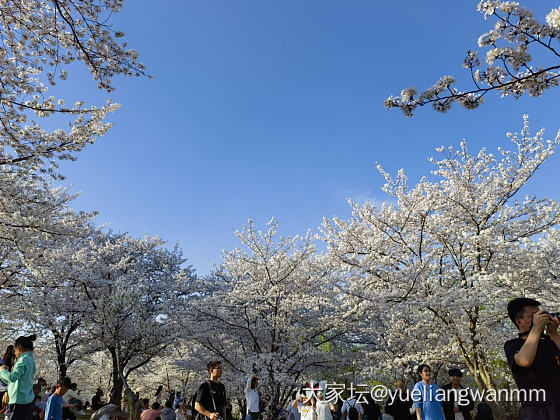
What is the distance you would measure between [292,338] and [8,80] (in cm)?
1130

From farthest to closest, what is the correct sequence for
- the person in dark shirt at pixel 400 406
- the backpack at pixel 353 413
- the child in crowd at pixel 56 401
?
1. the backpack at pixel 353 413
2. the person in dark shirt at pixel 400 406
3. the child in crowd at pixel 56 401

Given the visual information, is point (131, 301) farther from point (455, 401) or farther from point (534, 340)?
point (534, 340)

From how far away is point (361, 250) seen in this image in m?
14.3

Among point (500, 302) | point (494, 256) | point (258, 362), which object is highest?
point (494, 256)

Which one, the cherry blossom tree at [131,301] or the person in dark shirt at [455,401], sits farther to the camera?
the cherry blossom tree at [131,301]

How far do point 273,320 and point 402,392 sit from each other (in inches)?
222

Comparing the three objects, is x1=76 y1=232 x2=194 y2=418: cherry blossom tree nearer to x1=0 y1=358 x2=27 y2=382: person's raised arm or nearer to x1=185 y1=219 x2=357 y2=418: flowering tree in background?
x1=185 y1=219 x2=357 y2=418: flowering tree in background

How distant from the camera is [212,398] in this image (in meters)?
4.97

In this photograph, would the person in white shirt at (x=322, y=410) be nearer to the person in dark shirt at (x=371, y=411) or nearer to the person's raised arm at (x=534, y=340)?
the person in dark shirt at (x=371, y=411)

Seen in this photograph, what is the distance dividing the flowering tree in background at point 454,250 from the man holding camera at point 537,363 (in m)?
8.36

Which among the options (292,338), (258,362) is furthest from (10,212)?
(292,338)

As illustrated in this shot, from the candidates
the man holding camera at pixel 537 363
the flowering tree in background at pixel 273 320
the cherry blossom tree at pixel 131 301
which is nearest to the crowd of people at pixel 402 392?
the man holding camera at pixel 537 363

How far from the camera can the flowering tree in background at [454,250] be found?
11555 mm

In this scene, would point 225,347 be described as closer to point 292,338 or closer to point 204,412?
point 292,338
